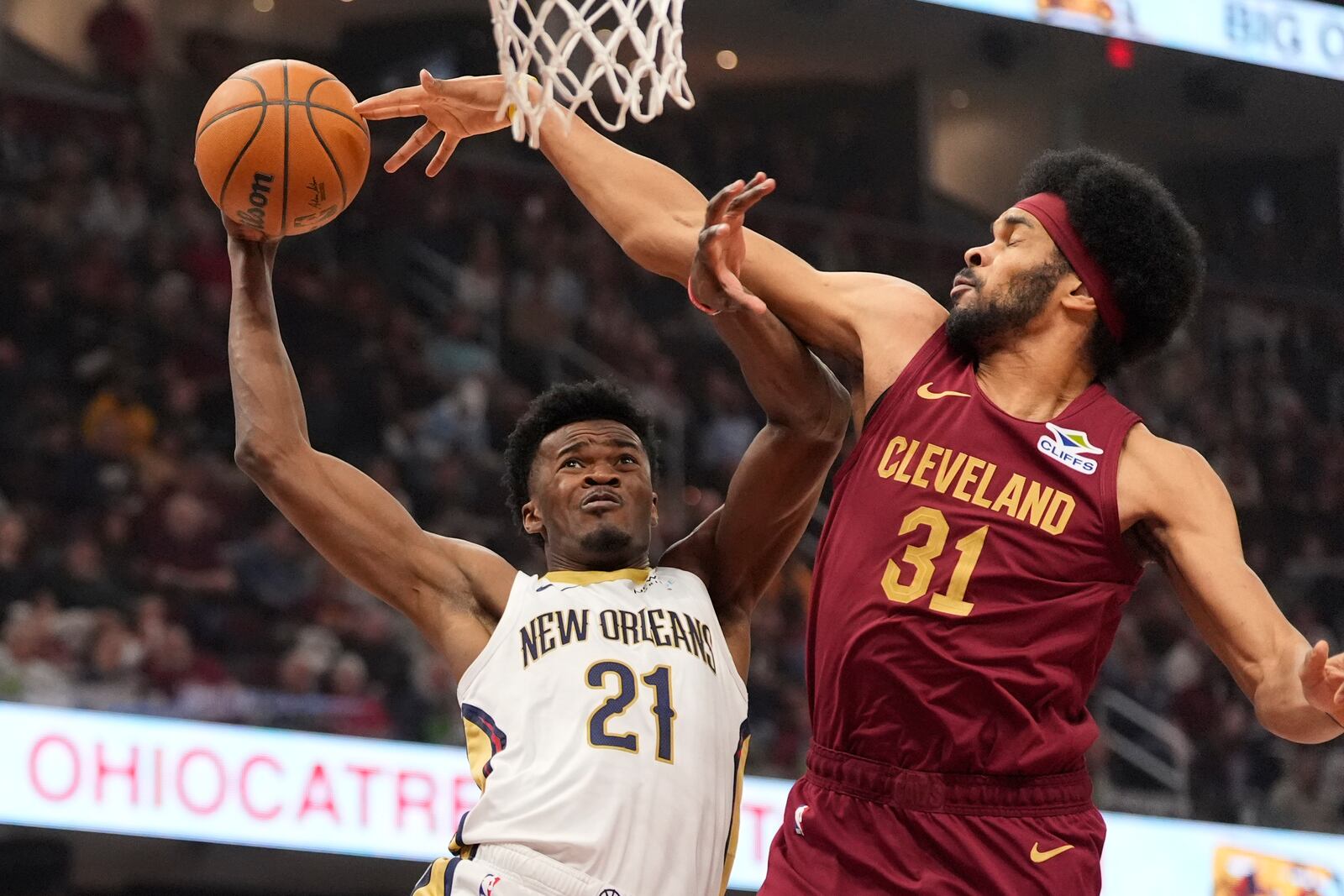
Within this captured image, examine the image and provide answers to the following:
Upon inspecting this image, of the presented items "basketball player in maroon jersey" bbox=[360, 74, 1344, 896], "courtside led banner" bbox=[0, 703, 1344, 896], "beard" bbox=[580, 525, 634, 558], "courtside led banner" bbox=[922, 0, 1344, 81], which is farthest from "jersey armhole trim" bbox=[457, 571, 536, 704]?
"courtside led banner" bbox=[922, 0, 1344, 81]

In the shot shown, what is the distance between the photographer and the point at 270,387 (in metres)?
4.01

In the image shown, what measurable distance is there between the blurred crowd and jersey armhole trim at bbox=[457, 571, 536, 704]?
15.2ft

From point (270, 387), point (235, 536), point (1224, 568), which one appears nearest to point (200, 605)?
point (235, 536)

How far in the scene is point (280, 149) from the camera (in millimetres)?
3939

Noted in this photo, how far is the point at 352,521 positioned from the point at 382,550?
9 centimetres

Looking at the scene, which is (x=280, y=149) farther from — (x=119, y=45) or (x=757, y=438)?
(x=119, y=45)

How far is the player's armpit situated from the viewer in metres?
3.94

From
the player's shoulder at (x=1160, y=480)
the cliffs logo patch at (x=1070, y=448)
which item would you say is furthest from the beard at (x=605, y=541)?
the player's shoulder at (x=1160, y=480)

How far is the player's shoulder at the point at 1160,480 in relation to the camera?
10.5ft

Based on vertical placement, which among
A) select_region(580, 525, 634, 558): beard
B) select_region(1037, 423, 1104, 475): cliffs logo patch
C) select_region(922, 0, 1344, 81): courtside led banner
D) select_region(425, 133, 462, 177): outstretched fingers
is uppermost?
select_region(922, 0, 1344, 81): courtside led banner

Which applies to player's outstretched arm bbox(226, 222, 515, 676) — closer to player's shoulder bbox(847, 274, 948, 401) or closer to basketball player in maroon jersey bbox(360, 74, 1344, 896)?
basketball player in maroon jersey bbox(360, 74, 1344, 896)

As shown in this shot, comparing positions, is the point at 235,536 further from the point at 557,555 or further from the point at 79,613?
the point at 557,555

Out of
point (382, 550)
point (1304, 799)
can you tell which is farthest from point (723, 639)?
point (1304, 799)

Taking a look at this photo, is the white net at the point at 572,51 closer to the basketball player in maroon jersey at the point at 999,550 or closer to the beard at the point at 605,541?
the basketball player in maroon jersey at the point at 999,550
